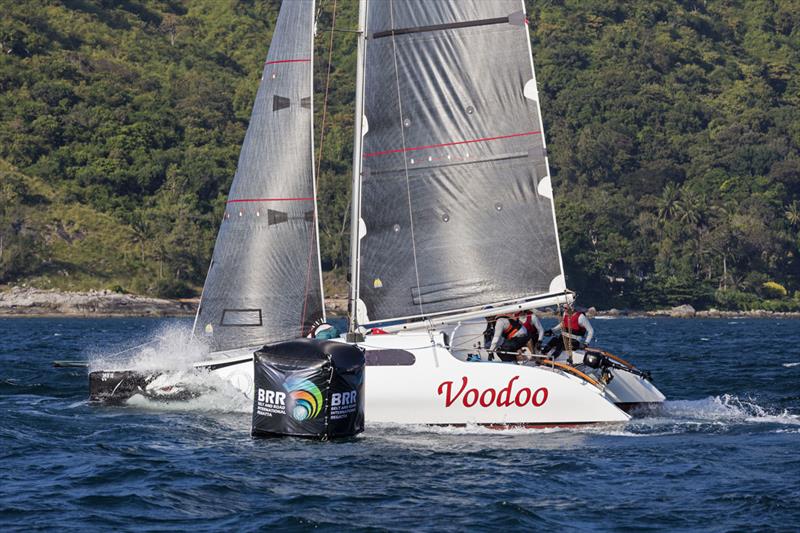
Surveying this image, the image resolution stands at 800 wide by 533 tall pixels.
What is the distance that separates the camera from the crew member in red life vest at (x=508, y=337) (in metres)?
19.2

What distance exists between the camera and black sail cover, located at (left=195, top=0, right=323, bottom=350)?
782 inches

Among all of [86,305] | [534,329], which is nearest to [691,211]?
[86,305]

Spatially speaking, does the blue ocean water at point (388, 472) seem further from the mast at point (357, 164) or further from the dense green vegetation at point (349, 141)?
the dense green vegetation at point (349, 141)

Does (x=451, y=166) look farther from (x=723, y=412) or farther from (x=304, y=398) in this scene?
(x=723, y=412)


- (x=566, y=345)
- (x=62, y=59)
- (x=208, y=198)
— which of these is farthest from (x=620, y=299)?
(x=566, y=345)

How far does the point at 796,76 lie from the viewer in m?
177

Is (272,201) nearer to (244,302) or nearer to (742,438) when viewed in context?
(244,302)

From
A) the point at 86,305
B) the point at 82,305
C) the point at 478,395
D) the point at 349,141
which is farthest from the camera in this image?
the point at 349,141

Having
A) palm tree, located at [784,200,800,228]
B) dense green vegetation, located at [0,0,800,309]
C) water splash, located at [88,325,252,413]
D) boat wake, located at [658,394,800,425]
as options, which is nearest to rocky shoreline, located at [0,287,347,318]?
dense green vegetation, located at [0,0,800,309]

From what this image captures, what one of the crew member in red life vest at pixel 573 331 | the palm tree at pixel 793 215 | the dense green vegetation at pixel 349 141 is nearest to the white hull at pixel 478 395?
the crew member in red life vest at pixel 573 331

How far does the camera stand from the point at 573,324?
1986 centimetres

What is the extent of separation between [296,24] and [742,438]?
924cm

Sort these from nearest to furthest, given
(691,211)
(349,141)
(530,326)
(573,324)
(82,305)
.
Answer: (530,326), (573,324), (82,305), (691,211), (349,141)

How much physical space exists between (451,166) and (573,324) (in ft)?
10.3
